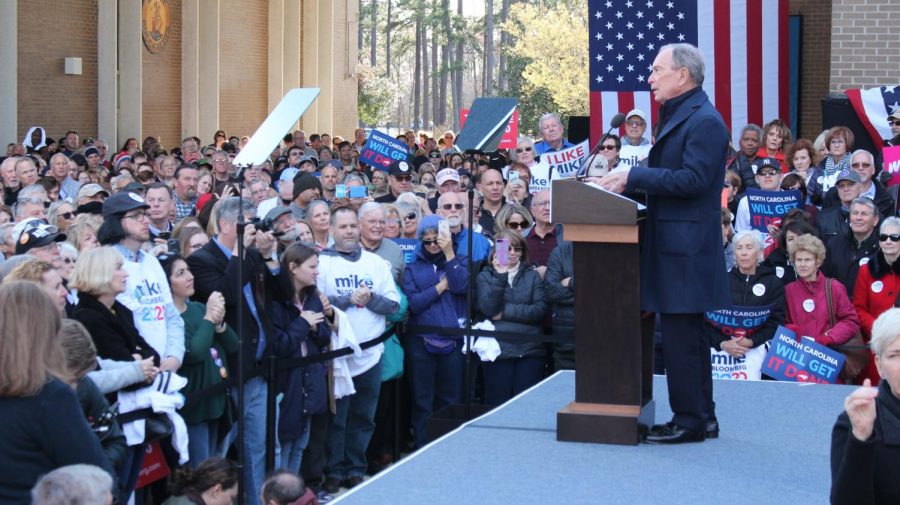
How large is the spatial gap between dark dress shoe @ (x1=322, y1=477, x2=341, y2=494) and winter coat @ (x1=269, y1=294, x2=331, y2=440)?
68 cm

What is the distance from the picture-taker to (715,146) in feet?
19.8

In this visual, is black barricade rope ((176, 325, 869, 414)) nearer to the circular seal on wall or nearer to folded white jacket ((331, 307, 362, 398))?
folded white jacket ((331, 307, 362, 398))

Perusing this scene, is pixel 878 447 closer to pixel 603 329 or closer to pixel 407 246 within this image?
pixel 603 329

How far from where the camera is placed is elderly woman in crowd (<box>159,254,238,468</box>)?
7.29m

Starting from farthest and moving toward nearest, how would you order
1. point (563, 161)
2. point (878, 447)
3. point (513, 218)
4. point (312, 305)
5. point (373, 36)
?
point (373, 36), point (563, 161), point (513, 218), point (312, 305), point (878, 447)

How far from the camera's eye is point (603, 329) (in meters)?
6.32

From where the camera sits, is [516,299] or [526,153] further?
[526,153]

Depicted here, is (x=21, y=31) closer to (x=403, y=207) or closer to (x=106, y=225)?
(x=403, y=207)

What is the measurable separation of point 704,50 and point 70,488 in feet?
40.5

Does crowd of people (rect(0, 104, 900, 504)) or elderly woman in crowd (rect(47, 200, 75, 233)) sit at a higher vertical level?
elderly woman in crowd (rect(47, 200, 75, 233))

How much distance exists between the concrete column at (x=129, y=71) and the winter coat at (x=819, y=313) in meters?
20.6

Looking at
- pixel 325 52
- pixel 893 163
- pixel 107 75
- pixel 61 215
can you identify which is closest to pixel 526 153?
pixel 893 163

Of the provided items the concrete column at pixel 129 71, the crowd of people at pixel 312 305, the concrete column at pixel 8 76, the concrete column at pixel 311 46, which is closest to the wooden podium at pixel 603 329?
the crowd of people at pixel 312 305

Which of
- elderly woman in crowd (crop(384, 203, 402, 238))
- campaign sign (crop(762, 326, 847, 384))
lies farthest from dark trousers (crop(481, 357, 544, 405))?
campaign sign (crop(762, 326, 847, 384))
